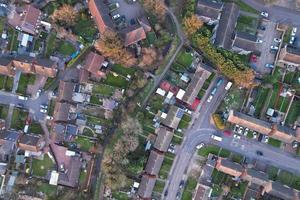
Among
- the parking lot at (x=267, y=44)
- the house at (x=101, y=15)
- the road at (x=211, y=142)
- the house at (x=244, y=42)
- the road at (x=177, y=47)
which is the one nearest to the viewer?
the house at (x=101, y=15)

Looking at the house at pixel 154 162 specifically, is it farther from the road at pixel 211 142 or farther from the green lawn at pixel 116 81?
the green lawn at pixel 116 81

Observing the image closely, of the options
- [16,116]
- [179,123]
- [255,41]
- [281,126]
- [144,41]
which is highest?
[255,41]

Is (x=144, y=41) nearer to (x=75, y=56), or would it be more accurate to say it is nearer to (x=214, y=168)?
(x=75, y=56)

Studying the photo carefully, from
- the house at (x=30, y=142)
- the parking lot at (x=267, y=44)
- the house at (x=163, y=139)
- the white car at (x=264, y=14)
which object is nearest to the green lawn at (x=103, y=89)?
the house at (x=163, y=139)

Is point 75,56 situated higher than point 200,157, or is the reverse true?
point 75,56

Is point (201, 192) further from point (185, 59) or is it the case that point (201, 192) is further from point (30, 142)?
point (30, 142)

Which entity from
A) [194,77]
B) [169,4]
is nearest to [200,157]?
[194,77]

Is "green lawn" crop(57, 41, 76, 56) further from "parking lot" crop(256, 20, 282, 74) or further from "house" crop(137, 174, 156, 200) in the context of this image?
"parking lot" crop(256, 20, 282, 74)
